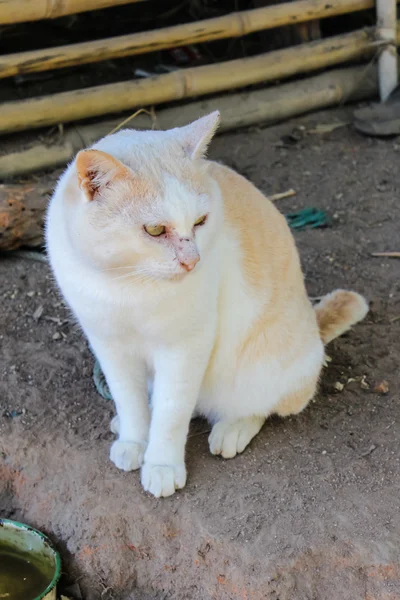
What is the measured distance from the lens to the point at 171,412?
8.29 ft

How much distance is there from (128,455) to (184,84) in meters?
2.75

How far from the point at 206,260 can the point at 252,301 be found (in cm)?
38

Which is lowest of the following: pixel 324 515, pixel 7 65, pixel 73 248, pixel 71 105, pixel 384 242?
pixel 384 242

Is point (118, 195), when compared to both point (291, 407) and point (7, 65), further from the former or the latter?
point (7, 65)

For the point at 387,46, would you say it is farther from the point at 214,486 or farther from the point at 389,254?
the point at 214,486

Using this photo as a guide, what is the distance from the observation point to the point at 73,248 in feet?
7.19

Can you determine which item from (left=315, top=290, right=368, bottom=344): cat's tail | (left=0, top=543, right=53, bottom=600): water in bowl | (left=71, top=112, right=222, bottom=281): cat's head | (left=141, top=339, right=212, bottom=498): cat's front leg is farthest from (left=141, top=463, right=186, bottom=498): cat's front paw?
(left=315, top=290, right=368, bottom=344): cat's tail

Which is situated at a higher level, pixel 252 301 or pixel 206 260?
pixel 206 260

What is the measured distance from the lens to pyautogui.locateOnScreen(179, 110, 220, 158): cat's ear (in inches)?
85.0

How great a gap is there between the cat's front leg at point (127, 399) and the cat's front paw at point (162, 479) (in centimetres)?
Answer: 11

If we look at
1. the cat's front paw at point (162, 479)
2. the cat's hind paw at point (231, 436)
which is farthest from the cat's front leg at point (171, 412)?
the cat's hind paw at point (231, 436)

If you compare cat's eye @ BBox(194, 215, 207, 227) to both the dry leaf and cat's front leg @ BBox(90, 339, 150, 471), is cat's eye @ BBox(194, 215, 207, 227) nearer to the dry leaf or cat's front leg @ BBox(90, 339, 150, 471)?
→ cat's front leg @ BBox(90, 339, 150, 471)

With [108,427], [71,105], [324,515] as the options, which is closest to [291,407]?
[324,515]

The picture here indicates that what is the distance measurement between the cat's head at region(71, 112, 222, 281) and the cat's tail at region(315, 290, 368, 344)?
125 centimetres
